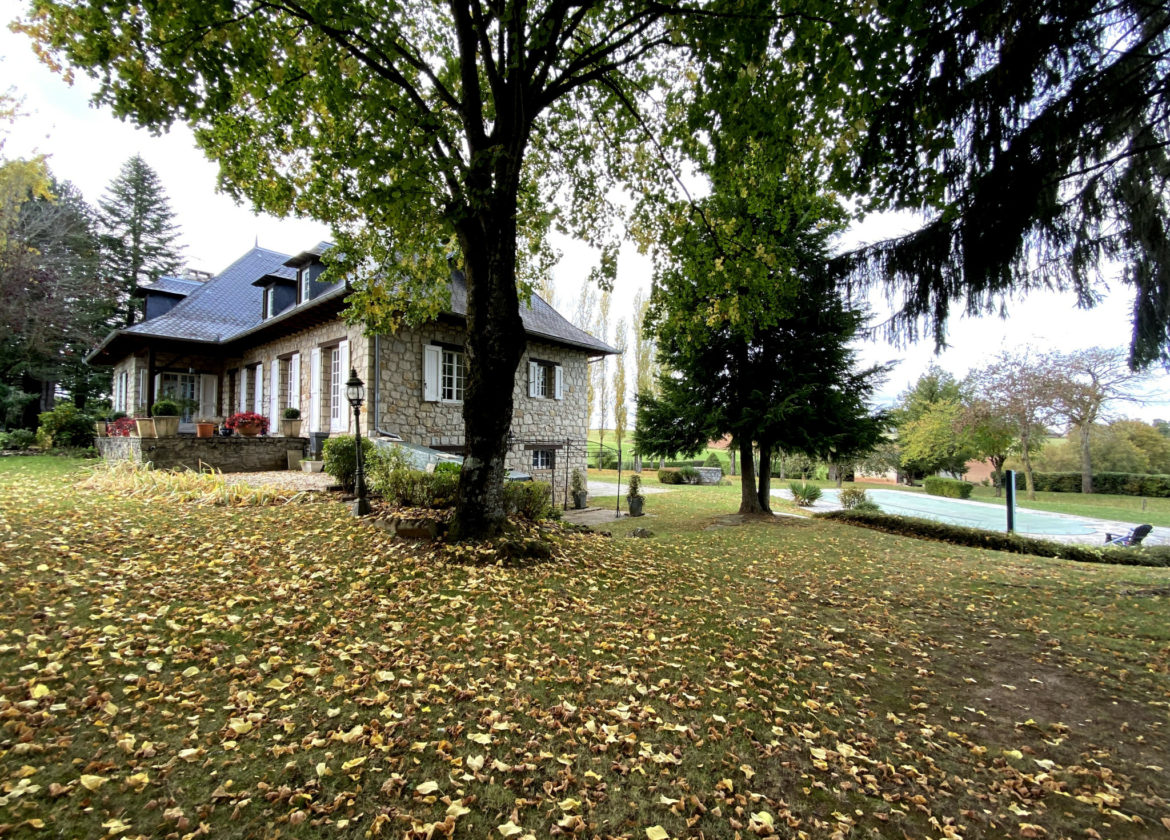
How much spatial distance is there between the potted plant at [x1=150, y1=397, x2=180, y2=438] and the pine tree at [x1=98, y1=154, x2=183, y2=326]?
2151cm

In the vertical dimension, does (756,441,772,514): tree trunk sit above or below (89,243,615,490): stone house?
below

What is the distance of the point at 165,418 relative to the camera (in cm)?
1021

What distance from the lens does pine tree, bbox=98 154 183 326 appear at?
84.0 feet

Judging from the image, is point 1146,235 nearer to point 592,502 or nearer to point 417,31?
point 417,31

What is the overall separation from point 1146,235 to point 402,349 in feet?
37.3

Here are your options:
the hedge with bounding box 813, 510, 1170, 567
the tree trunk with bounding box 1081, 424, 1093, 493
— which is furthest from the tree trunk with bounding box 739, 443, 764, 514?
the tree trunk with bounding box 1081, 424, 1093, 493

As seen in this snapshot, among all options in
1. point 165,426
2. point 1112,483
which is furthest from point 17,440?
point 1112,483

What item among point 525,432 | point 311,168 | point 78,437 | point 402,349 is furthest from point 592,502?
point 78,437

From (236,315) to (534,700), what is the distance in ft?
58.0

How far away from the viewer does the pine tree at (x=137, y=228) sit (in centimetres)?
2561

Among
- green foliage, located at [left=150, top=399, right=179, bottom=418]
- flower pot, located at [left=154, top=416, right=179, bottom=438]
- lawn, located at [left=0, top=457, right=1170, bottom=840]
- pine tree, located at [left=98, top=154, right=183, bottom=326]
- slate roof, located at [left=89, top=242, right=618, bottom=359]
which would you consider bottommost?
lawn, located at [left=0, top=457, right=1170, bottom=840]

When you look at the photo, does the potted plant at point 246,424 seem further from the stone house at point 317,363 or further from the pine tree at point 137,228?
the pine tree at point 137,228

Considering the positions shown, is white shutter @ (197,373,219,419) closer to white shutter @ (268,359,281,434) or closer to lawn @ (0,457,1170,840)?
white shutter @ (268,359,281,434)

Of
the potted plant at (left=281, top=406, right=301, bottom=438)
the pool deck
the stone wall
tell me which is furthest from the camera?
the potted plant at (left=281, top=406, right=301, bottom=438)
